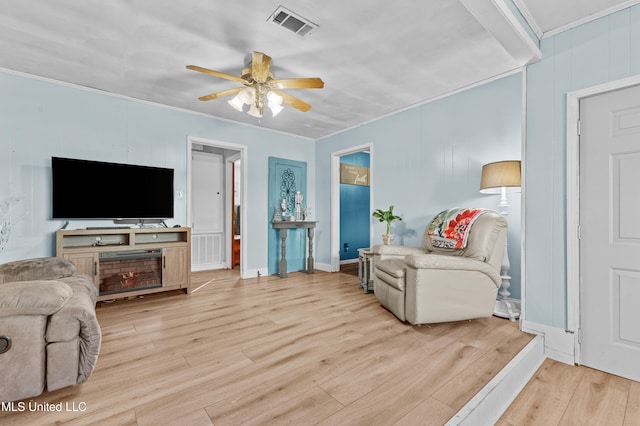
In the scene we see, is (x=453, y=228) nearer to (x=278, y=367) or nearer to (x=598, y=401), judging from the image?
(x=598, y=401)

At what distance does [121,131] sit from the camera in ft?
11.8

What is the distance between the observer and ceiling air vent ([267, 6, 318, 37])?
2.10 meters

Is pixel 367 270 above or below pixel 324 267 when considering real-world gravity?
above

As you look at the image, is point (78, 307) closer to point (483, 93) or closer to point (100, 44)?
point (100, 44)

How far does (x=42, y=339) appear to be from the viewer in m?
1.54

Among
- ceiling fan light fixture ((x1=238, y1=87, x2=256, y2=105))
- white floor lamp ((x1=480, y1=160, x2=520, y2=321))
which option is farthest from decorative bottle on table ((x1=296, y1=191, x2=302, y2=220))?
white floor lamp ((x1=480, y1=160, x2=520, y2=321))

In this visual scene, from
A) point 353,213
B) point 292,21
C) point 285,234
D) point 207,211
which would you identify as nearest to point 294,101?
point 292,21

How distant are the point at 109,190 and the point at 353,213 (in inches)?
165

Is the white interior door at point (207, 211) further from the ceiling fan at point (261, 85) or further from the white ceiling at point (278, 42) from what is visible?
the ceiling fan at point (261, 85)

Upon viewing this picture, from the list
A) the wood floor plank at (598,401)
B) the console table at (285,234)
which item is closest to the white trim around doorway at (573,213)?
the wood floor plank at (598,401)

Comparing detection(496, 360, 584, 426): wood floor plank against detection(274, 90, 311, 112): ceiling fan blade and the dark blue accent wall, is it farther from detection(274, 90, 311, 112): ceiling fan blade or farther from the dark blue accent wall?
the dark blue accent wall

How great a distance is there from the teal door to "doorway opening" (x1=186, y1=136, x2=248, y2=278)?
3.09ft

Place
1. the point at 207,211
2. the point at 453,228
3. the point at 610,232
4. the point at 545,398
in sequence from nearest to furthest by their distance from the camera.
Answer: the point at 545,398 → the point at 610,232 → the point at 453,228 → the point at 207,211

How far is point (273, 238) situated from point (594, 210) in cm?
401
